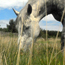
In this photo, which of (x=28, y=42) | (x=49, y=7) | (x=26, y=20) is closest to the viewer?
(x=28, y=42)

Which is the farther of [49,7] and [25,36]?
[49,7]

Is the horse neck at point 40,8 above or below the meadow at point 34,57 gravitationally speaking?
above

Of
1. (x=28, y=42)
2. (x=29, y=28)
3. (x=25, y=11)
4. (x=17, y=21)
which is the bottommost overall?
(x=28, y=42)

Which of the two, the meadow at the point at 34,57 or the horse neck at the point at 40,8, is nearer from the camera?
the meadow at the point at 34,57

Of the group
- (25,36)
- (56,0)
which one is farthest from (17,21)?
(56,0)

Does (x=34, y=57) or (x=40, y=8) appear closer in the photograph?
(x=34, y=57)

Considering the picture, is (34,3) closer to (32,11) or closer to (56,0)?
(32,11)

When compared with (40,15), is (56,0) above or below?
above

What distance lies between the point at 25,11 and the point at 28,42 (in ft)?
3.95

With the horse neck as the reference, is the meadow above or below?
below

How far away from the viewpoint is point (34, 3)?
4375 millimetres

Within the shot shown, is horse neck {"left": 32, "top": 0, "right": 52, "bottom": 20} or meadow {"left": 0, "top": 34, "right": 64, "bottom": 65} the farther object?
horse neck {"left": 32, "top": 0, "right": 52, "bottom": 20}

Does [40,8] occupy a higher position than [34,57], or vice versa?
[40,8]

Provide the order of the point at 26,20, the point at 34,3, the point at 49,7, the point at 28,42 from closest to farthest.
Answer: the point at 28,42 → the point at 26,20 → the point at 34,3 → the point at 49,7
